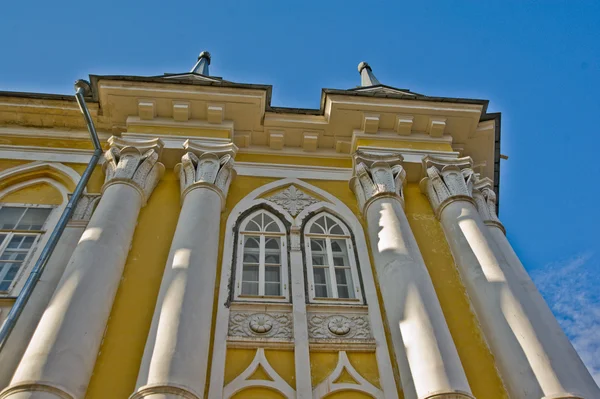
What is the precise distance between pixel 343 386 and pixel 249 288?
2.47 m

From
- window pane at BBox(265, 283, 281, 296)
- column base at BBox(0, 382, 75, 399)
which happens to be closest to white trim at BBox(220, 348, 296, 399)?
window pane at BBox(265, 283, 281, 296)

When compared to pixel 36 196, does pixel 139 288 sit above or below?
below

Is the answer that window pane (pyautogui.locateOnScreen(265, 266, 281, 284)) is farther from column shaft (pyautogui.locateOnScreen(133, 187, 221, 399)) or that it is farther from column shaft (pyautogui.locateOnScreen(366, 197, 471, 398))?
column shaft (pyautogui.locateOnScreen(366, 197, 471, 398))

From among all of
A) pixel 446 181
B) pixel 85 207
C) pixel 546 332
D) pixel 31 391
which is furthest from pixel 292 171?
pixel 31 391

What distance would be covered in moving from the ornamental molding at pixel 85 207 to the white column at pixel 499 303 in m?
6.95

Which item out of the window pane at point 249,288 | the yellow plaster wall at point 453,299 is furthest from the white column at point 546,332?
the window pane at point 249,288

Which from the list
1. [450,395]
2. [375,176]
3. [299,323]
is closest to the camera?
[450,395]

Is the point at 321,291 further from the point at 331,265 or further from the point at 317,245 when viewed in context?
the point at 317,245

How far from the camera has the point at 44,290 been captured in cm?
852

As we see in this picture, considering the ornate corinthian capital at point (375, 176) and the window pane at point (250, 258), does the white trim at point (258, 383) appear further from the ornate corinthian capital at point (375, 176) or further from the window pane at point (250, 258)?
the ornate corinthian capital at point (375, 176)

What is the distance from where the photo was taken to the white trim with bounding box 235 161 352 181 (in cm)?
1214

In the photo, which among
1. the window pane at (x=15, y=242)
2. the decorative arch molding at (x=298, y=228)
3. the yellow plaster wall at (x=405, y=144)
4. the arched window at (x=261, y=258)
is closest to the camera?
the decorative arch molding at (x=298, y=228)

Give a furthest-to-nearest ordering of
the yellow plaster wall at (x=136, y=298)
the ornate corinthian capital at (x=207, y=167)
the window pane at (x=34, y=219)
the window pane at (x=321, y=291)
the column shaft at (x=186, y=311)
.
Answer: the ornate corinthian capital at (x=207, y=167)
the window pane at (x=34, y=219)
the window pane at (x=321, y=291)
the yellow plaster wall at (x=136, y=298)
the column shaft at (x=186, y=311)

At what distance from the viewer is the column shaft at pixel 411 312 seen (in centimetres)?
714
